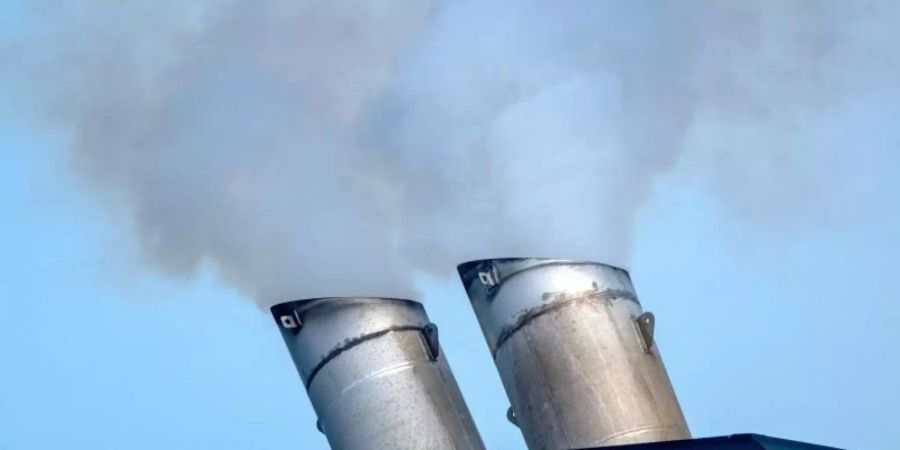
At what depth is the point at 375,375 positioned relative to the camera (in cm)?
1178

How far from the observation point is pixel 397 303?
40.4ft

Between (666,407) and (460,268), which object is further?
(460,268)

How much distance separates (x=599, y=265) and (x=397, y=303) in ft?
5.67

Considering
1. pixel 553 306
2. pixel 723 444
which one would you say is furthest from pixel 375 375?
pixel 723 444

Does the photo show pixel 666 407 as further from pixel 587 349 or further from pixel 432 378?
pixel 432 378

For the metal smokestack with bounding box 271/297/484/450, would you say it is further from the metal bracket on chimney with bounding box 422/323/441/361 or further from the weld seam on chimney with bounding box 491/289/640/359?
the weld seam on chimney with bounding box 491/289/640/359

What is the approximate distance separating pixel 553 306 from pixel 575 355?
0.48m

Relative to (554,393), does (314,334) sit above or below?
above

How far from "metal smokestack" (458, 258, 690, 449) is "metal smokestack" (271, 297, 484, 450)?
0.58 metres

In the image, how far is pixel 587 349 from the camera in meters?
11.7

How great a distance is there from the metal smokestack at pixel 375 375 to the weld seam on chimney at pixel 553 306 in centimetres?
62

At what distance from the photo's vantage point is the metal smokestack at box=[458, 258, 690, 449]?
11.5 meters

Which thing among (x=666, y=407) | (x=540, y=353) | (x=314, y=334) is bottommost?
(x=666, y=407)

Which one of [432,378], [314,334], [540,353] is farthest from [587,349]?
[314,334]
